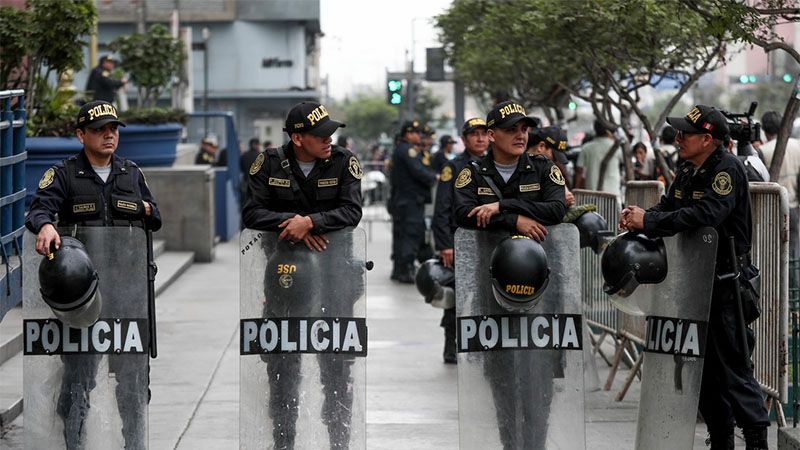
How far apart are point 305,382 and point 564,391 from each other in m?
1.24

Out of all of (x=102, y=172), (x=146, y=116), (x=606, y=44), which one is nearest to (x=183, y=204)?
(x=146, y=116)

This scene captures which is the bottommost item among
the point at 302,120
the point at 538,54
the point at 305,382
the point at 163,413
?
the point at 163,413

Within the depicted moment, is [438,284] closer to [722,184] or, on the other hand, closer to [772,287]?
[772,287]

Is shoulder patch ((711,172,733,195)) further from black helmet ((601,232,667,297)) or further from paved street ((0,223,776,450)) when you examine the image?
paved street ((0,223,776,450))

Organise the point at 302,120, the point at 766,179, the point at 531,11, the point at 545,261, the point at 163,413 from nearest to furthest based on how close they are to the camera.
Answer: the point at 545,261, the point at 302,120, the point at 163,413, the point at 766,179, the point at 531,11

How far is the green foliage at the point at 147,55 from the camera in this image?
71.1 ft

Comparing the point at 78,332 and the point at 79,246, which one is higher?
the point at 79,246

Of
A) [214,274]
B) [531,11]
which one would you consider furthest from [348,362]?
[214,274]

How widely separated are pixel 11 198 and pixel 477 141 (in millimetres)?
3545

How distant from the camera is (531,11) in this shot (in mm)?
14836

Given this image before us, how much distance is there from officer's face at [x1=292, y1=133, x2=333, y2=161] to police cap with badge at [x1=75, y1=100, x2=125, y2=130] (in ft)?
3.25

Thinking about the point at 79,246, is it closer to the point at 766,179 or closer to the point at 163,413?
the point at 163,413

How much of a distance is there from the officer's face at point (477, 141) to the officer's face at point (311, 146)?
153 inches

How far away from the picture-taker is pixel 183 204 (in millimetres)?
18625
